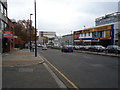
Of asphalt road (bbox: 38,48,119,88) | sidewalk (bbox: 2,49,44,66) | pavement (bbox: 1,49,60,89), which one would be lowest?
pavement (bbox: 1,49,60,89)

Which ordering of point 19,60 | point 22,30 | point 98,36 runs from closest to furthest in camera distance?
point 19,60, point 98,36, point 22,30

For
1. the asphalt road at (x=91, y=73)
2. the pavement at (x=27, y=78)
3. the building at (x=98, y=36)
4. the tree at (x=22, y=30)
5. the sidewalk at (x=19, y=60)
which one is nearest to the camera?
the pavement at (x=27, y=78)

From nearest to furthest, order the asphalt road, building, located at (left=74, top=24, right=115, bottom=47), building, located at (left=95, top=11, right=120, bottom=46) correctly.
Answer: the asphalt road → building, located at (left=95, top=11, right=120, bottom=46) → building, located at (left=74, top=24, right=115, bottom=47)

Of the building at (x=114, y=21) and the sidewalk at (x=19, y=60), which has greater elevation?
the building at (x=114, y=21)

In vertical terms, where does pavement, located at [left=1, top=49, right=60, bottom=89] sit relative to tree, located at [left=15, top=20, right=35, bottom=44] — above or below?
below

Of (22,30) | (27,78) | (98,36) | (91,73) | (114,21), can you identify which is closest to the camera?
(27,78)

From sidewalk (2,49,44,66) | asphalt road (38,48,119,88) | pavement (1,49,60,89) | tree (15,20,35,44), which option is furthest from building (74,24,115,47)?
pavement (1,49,60,89)

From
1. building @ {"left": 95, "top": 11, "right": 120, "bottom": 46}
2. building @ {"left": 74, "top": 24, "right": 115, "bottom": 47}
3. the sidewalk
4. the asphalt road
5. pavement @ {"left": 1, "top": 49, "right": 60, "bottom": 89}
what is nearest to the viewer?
pavement @ {"left": 1, "top": 49, "right": 60, "bottom": 89}

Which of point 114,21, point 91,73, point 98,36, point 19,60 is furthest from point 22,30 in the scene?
point 91,73

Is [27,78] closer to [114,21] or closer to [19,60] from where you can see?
[19,60]

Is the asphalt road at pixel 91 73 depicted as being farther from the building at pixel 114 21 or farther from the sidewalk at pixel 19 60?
the building at pixel 114 21

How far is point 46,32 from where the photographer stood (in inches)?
5408

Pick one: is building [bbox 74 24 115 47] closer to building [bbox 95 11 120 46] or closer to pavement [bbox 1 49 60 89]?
building [bbox 95 11 120 46]

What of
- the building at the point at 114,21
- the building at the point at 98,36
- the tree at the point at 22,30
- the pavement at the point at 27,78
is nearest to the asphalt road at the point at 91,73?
the pavement at the point at 27,78
